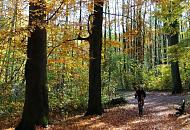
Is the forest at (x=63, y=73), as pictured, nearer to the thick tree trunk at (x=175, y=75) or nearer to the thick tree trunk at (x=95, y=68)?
the thick tree trunk at (x=95, y=68)

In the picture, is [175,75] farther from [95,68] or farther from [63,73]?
[95,68]

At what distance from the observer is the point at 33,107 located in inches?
610

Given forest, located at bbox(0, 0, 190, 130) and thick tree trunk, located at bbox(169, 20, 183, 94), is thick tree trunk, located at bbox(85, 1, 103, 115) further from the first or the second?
thick tree trunk, located at bbox(169, 20, 183, 94)

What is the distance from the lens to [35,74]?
15500 mm

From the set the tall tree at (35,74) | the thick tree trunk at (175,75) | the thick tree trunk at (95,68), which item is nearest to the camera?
the tall tree at (35,74)

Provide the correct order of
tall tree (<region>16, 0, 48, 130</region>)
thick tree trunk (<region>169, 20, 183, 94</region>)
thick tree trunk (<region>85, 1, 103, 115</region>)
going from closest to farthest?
tall tree (<region>16, 0, 48, 130</region>) < thick tree trunk (<region>85, 1, 103, 115</region>) < thick tree trunk (<region>169, 20, 183, 94</region>)

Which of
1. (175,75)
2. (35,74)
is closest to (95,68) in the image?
(35,74)

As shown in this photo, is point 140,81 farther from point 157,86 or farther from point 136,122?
point 136,122

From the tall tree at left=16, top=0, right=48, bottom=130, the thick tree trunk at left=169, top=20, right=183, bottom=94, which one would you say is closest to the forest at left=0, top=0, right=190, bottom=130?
the tall tree at left=16, top=0, right=48, bottom=130

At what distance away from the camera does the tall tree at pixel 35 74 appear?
1541 cm

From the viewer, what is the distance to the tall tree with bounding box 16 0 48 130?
1541cm

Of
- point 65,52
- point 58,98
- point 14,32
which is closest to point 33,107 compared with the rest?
point 14,32

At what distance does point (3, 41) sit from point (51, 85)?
234 inches

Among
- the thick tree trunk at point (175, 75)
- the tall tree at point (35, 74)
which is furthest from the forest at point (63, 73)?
the thick tree trunk at point (175, 75)
